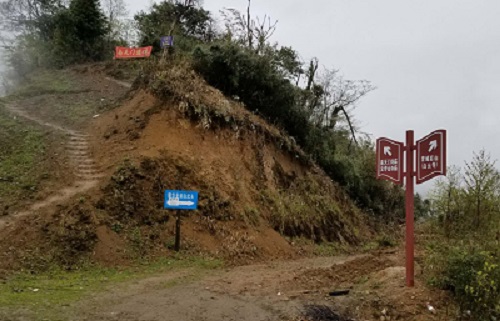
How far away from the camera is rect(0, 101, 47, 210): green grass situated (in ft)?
38.4

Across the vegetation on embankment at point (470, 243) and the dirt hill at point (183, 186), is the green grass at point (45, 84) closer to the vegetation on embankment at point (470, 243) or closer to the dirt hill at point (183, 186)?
the dirt hill at point (183, 186)

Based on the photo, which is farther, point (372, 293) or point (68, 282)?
point (68, 282)

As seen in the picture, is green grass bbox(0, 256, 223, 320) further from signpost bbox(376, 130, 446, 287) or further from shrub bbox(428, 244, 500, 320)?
shrub bbox(428, 244, 500, 320)

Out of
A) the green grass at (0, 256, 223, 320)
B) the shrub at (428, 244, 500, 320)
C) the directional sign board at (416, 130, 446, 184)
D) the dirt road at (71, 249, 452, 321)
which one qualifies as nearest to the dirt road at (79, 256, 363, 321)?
the dirt road at (71, 249, 452, 321)

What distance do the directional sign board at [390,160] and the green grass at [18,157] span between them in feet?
29.4

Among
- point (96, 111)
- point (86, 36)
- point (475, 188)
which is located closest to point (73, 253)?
point (475, 188)

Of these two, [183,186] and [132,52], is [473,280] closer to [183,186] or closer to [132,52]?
[183,186]

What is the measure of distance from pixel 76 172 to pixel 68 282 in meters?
5.22

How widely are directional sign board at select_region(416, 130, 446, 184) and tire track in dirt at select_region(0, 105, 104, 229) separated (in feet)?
26.7

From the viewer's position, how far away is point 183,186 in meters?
12.2

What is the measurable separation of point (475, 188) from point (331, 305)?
396 centimetres

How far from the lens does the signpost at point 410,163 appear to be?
6.56 m

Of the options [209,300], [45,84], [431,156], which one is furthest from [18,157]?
[45,84]

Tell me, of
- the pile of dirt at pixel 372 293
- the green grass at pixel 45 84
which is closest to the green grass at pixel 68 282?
the pile of dirt at pixel 372 293
